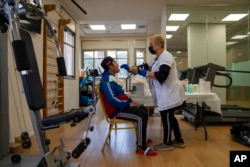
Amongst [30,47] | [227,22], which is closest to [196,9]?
[227,22]

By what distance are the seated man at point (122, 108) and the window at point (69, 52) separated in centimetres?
353

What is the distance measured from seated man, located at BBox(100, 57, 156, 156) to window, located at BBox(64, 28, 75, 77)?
353 cm

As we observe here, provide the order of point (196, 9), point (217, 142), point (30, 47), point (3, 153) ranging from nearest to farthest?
point (30, 47) → point (3, 153) → point (217, 142) → point (196, 9)

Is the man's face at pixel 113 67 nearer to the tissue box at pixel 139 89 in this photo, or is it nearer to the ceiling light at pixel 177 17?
the tissue box at pixel 139 89

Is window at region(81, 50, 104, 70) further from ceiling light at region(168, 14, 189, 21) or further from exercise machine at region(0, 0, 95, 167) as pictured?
exercise machine at region(0, 0, 95, 167)

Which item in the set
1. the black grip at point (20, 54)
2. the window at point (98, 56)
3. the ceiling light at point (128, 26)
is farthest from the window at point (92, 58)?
the black grip at point (20, 54)

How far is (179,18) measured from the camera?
598 cm

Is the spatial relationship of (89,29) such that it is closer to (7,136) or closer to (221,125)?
→ (221,125)

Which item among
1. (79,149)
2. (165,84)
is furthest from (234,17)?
(79,149)

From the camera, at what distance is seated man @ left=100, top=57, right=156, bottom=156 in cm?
273

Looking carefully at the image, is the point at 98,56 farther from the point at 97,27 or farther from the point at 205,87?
the point at 205,87

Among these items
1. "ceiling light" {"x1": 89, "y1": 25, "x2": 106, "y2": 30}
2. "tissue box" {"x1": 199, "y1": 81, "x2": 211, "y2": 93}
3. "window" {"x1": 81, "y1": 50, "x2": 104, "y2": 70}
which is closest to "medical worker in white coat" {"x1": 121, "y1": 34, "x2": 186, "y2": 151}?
"tissue box" {"x1": 199, "y1": 81, "x2": 211, "y2": 93}

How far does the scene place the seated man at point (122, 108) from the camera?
2.73m

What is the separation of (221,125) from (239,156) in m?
2.85
